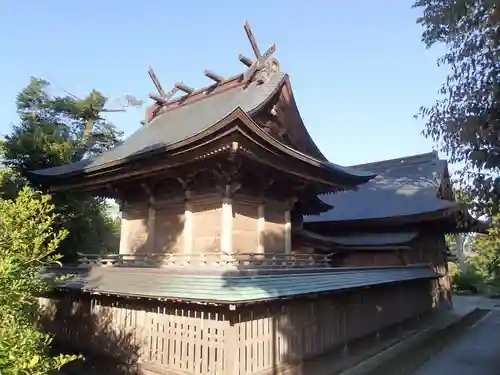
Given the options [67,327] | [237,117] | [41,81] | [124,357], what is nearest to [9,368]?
[124,357]

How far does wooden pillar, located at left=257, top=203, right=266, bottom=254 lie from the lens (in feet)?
34.1

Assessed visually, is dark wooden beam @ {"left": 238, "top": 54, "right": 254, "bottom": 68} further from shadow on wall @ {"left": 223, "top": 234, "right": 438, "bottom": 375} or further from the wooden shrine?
shadow on wall @ {"left": 223, "top": 234, "right": 438, "bottom": 375}

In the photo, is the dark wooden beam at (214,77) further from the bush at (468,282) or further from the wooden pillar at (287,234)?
the bush at (468,282)

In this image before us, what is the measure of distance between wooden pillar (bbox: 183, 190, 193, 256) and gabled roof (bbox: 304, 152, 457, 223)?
32.2 ft

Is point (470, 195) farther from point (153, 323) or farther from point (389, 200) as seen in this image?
point (389, 200)

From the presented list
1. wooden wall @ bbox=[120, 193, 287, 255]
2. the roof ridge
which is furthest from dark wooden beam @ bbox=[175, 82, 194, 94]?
the roof ridge

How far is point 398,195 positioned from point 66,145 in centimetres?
1654

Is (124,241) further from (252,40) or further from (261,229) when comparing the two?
(252,40)

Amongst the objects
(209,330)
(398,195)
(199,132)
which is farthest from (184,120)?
(398,195)

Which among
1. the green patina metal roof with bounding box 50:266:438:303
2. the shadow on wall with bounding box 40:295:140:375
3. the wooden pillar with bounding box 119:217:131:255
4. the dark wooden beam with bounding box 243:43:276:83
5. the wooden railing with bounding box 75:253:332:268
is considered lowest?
the shadow on wall with bounding box 40:295:140:375

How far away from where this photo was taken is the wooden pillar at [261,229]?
10.4m

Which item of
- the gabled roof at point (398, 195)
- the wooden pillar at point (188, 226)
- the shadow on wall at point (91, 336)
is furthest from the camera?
the gabled roof at point (398, 195)

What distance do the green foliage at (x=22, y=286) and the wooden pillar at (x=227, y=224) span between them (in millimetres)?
4729

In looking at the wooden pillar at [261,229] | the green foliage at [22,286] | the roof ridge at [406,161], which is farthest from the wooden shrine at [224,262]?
the roof ridge at [406,161]
